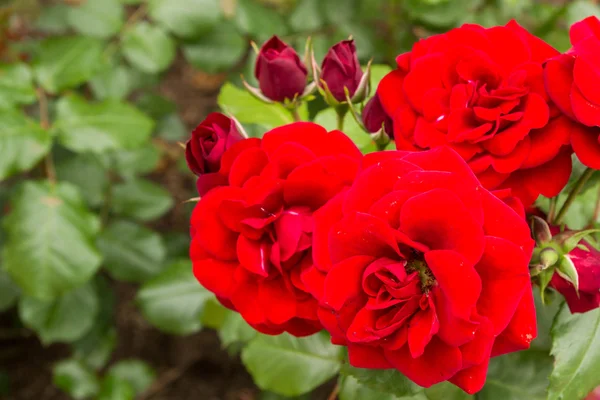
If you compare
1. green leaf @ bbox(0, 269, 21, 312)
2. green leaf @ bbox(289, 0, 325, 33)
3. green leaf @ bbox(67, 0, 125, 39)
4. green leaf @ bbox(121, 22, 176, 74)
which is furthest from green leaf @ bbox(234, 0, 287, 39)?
green leaf @ bbox(0, 269, 21, 312)

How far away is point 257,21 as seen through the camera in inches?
54.9

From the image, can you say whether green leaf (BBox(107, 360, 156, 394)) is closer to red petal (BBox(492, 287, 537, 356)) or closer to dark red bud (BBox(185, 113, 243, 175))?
dark red bud (BBox(185, 113, 243, 175))

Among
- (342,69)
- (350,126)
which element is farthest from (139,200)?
(342,69)

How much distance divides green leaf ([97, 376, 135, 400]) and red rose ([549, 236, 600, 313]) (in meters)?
1.28

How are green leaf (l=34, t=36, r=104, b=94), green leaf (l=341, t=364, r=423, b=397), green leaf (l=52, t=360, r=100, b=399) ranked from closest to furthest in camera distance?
green leaf (l=341, t=364, r=423, b=397), green leaf (l=34, t=36, r=104, b=94), green leaf (l=52, t=360, r=100, b=399)

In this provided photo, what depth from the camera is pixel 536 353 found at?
2.64 feet

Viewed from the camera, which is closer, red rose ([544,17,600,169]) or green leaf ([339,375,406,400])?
red rose ([544,17,600,169])

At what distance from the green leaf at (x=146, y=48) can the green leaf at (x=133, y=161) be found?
31 cm

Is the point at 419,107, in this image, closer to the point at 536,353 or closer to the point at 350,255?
the point at 350,255

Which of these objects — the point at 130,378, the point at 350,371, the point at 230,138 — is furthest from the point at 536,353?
the point at 130,378

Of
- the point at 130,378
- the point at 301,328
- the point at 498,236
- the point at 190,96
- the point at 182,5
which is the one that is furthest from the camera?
the point at 190,96

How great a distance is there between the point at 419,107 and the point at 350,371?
1.16 ft

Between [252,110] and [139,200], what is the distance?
2.48 ft

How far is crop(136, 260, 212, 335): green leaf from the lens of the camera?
4.23ft
